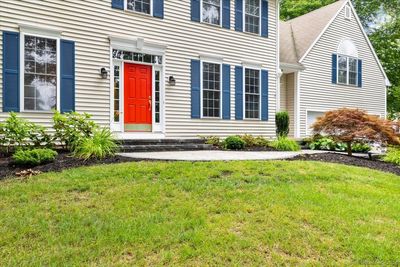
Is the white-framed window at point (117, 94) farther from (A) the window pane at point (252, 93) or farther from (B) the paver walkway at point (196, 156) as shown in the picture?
(A) the window pane at point (252, 93)

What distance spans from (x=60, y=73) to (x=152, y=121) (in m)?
2.87

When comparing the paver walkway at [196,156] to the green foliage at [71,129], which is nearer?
the paver walkway at [196,156]

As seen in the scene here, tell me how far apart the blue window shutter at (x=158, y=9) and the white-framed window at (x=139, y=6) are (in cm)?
13

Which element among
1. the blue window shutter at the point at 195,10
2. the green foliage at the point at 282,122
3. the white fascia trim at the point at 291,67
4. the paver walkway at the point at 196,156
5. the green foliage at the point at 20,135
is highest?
the blue window shutter at the point at 195,10

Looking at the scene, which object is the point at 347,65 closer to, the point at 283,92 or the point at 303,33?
the point at 303,33

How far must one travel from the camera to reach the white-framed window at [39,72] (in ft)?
27.0

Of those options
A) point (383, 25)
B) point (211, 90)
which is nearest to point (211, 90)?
point (211, 90)

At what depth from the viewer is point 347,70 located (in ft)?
55.4

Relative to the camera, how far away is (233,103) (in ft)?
39.6

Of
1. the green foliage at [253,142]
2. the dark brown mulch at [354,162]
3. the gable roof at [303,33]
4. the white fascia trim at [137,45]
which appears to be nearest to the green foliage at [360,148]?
the dark brown mulch at [354,162]

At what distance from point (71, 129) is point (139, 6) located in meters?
4.37

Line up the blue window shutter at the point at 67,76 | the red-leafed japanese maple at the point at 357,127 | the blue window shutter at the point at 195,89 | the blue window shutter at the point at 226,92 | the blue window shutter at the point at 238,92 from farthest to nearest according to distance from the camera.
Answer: the blue window shutter at the point at 238,92
the blue window shutter at the point at 226,92
the blue window shutter at the point at 195,89
the red-leafed japanese maple at the point at 357,127
the blue window shutter at the point at 67,76

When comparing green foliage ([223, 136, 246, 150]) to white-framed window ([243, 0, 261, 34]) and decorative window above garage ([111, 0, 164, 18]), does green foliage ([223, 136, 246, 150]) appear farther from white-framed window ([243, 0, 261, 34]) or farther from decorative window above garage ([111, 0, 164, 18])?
white-framed window ([243, 0, 261, 34])

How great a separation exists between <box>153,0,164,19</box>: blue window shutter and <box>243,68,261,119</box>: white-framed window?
3.60 m
